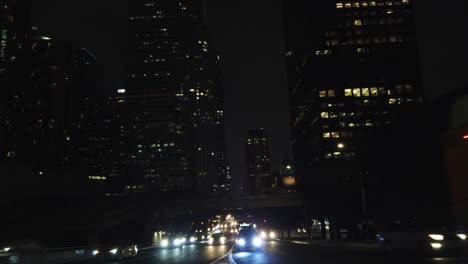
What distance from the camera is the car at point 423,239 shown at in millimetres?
23797

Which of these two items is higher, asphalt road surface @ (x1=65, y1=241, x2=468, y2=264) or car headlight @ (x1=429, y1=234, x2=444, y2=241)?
car headlight @ (x1=429, y1=234, x2=444, y2=241)

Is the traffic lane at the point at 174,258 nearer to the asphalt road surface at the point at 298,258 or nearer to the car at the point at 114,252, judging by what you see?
the asphalt road surface at the point at 298,258

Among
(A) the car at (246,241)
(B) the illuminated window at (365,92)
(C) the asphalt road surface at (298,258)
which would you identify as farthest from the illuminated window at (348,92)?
(A) the car at (246,241)

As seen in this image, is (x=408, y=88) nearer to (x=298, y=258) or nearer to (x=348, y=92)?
(x=348, y=92)

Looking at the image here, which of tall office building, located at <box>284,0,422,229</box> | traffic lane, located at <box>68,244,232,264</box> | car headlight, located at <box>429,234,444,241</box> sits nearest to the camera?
car headlight, located at <box>429,234,444,241</box>

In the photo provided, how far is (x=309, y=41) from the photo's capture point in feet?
573

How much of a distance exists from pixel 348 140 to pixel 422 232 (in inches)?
5471

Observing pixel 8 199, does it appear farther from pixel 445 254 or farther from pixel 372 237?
pixel 445 254

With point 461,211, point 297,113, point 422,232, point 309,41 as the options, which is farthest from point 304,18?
point 461,211

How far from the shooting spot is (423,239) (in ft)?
83.3

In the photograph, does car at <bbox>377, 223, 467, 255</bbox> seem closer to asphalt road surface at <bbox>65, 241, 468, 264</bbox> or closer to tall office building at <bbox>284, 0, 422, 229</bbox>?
asphalt road surface at <bbox>65, 241, 468, 264</bbox>

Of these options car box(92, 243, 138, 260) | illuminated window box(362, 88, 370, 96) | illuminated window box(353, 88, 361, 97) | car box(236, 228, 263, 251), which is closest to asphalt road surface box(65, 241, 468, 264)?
car box(236, 228, 263, 251)

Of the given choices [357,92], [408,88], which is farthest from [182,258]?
[408,88]

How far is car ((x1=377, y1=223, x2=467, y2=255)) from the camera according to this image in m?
23.8
